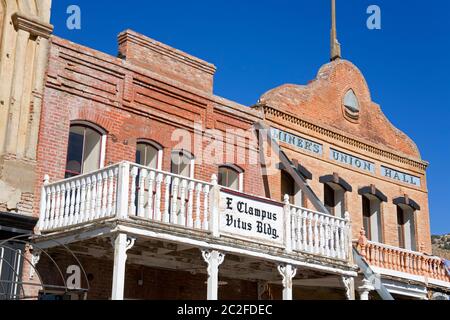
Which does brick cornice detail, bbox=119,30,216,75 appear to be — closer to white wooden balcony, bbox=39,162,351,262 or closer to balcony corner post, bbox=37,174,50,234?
white wooden balcony, bbox=39,162,351,262

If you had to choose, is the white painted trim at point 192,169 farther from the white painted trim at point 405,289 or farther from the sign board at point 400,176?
the sign board at point 400,176

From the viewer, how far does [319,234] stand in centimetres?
1634

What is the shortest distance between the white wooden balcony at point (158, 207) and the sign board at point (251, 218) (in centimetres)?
2

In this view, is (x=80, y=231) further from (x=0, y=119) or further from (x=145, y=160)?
(x=145, y=160)

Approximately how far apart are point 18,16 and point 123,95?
3.14m

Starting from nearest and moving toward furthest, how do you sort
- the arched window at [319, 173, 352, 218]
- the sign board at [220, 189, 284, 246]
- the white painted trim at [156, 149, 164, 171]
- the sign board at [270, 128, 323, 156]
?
the sign board at [220, 189, 284, 246] < the white painted trim at [156, 149, 164, 171] < the sign board at [270, 128, 323, 156] < the arched window at [319, 173, 352, 218]

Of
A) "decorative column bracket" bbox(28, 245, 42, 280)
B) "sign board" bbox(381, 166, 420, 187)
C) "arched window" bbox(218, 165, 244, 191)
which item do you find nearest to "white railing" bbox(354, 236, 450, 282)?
"arched window" bbox(218, 165, 244, 191)

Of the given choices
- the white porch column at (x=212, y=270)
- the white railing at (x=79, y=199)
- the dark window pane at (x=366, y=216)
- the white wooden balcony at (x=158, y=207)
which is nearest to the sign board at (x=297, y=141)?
the dark window pane at (x=366, y=216)

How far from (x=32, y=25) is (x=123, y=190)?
4.74m

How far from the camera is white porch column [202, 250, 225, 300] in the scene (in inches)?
539

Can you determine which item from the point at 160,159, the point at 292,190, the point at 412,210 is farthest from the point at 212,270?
the point at 412,210

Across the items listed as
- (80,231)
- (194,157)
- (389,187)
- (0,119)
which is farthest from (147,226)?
(389,187)

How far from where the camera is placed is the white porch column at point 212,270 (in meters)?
13.7

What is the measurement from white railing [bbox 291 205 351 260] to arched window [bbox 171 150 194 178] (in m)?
3.26
